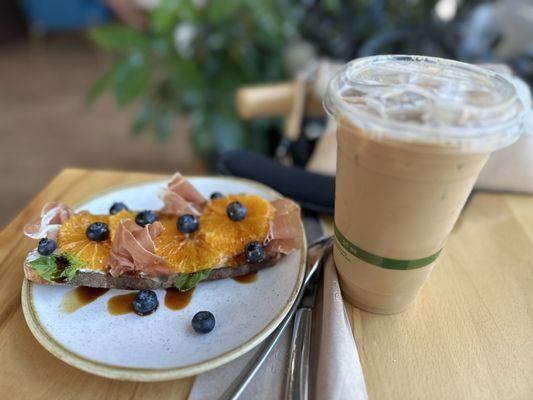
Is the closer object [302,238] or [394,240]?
[394,240]

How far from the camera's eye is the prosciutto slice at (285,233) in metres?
0.75

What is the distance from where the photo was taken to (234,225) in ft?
2.54

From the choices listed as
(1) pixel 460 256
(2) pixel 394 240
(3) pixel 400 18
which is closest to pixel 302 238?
(2) pixel 394 240

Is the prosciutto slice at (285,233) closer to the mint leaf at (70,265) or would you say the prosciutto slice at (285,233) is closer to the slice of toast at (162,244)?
the slice of toast at (162,244)

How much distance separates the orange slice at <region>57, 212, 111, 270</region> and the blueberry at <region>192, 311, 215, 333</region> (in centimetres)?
19

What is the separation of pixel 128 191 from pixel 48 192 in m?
0.23

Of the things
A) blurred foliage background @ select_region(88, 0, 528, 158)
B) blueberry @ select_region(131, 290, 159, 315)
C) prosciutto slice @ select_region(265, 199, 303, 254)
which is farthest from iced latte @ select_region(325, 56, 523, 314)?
blurred foliage background @ select_region(88, 0, 528, 158)

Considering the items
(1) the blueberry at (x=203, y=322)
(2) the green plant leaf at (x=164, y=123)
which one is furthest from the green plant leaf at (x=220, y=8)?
(1) the blueberry at (x=203, y=322)

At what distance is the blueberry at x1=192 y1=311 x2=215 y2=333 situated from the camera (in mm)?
628

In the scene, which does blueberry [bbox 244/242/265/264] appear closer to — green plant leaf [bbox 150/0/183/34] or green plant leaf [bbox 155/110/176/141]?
green plant leaf [bbox 150/0/183/34]

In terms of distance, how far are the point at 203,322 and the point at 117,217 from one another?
284 mm

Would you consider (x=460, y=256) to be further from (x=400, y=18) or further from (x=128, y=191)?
(x=400, y=18)

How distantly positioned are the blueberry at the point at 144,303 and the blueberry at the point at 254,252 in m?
0.17

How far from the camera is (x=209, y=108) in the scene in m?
2.26
